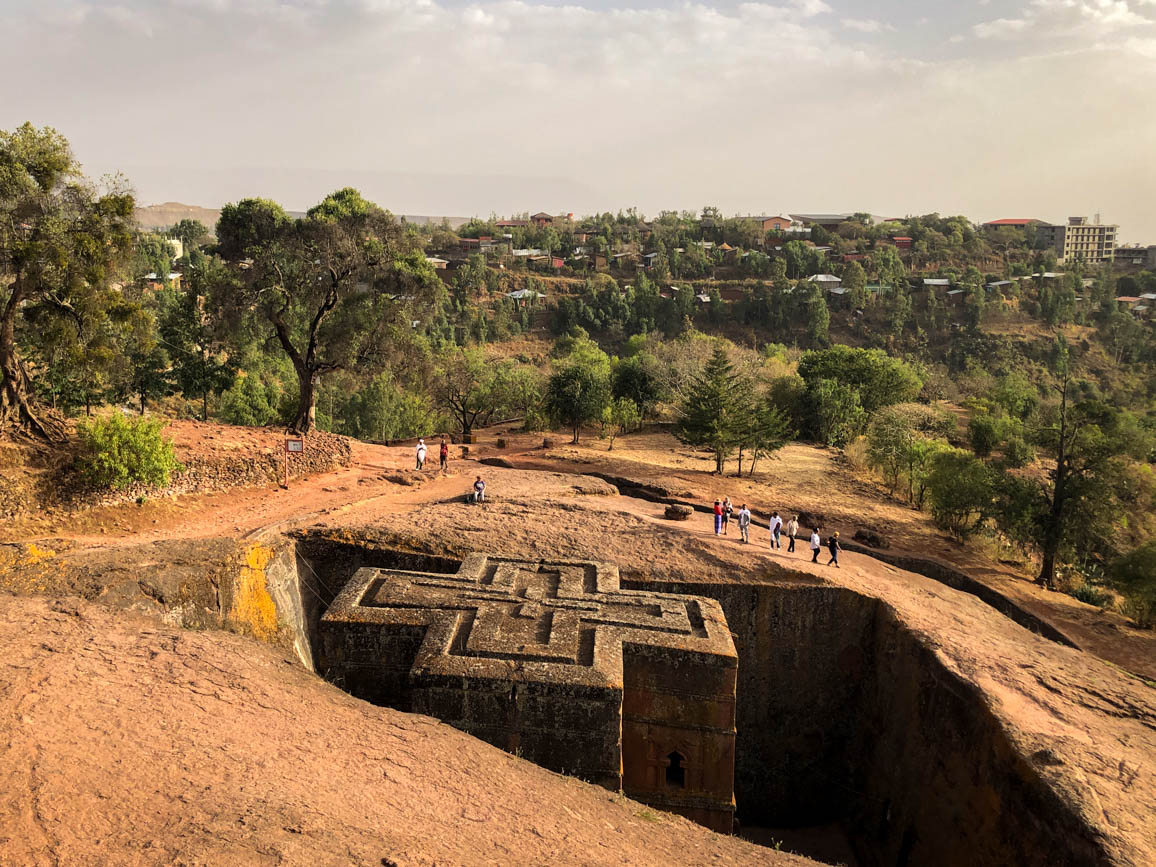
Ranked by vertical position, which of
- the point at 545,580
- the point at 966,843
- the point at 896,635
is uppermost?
the point at 545,580

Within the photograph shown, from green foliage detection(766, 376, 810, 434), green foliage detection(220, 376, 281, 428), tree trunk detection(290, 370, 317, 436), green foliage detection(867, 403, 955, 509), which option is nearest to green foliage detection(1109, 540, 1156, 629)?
green foliage detection(867, 403, 955, 509)

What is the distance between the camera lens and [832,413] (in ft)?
106

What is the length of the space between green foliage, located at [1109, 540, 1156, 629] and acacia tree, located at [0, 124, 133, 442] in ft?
76.0

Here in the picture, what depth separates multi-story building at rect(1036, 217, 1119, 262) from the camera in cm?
9733

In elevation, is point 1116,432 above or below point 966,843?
above

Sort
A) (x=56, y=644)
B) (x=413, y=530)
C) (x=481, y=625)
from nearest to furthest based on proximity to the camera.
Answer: (x=56, y=644)
(x=481, y=625)
(x=413, y=530)

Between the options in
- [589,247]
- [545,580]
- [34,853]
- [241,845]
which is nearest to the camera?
[34,853]

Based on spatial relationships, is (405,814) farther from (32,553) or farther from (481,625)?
(32,553)

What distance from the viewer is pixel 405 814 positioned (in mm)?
5840

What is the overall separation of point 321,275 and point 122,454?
29.6 feet

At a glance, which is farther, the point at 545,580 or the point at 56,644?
the point at 545,580

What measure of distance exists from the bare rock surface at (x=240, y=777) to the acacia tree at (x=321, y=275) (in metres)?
14.7

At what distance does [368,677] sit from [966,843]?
27.0 feet

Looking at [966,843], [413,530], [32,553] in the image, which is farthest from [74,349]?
[966,843]
